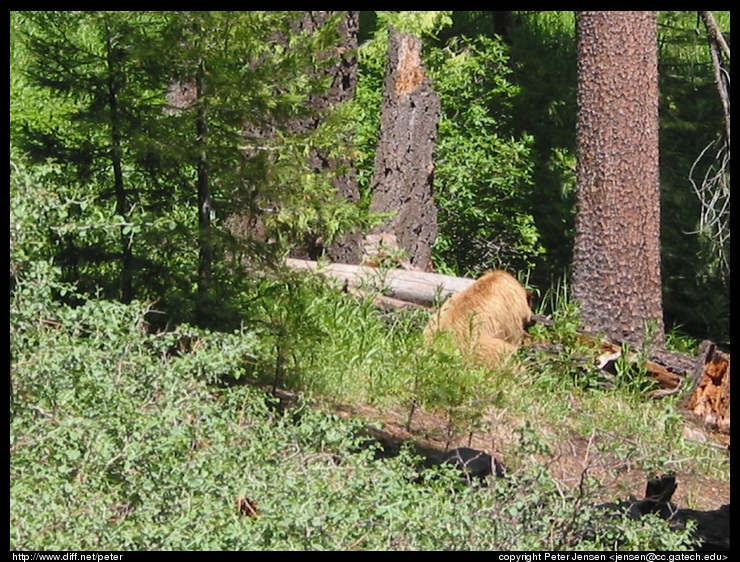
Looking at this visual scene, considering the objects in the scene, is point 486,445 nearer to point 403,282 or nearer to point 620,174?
point 403,282

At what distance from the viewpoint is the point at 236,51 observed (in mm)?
7945

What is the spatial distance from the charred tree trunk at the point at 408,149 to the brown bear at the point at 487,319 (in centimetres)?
267

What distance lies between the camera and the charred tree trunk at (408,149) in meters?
14.4

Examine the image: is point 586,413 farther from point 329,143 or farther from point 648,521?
point 648,521

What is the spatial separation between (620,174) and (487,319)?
2.52 m

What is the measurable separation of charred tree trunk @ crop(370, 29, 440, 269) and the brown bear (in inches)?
105

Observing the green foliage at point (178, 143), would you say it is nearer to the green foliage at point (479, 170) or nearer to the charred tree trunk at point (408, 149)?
the charred tree trunk at point (408, 149)

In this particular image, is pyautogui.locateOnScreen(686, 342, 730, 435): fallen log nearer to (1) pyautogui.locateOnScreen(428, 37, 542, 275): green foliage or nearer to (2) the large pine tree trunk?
(2) the large pine tree trunk

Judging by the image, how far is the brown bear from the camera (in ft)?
33.8

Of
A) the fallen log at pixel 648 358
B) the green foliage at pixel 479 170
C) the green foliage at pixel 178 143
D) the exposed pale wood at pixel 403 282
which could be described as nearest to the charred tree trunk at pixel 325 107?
the exposed pale wood at pixel 403 282

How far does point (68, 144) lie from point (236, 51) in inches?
52.5

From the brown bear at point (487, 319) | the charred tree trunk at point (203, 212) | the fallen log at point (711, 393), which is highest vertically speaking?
the charred tree trunk at point (203, 212)

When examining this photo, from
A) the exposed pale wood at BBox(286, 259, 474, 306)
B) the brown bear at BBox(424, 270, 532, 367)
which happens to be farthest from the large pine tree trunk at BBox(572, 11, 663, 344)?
the exposed pale wood at BBox(286, 259, 474, 306)
